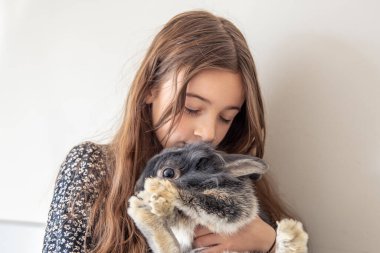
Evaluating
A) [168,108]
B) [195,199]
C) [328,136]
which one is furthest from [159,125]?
[328,136]

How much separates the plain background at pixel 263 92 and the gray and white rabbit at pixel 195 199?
0.38 m

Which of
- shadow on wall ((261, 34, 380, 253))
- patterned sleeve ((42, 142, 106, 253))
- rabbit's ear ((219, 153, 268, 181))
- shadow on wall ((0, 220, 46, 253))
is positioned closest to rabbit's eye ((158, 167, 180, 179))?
rabbit's ear ((219, 153, 268, 181))

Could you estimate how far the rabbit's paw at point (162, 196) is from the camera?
0.85 meters

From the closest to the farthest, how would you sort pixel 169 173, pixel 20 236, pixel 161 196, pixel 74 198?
1. pixel 161 196
2. pixel 169 173
3. pixel 74 198
4. pixel 20 236

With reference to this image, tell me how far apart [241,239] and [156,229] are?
23cm

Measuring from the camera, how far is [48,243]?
1.15 meters

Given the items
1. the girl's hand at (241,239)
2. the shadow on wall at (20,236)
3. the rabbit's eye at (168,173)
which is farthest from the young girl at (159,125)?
the shadow on wall at (20,236)

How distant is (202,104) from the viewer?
3.97 ft

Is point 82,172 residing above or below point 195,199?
below

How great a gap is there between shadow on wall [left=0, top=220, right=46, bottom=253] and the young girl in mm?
549

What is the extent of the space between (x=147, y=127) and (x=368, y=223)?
73cm

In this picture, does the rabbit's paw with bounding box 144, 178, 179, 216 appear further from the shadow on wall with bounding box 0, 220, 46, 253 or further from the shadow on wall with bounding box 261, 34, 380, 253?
the shadow on wall with bounding box 0, 220, 46, 253

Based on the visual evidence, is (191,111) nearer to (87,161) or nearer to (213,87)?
(213,87)

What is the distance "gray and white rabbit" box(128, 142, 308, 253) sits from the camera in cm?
88
